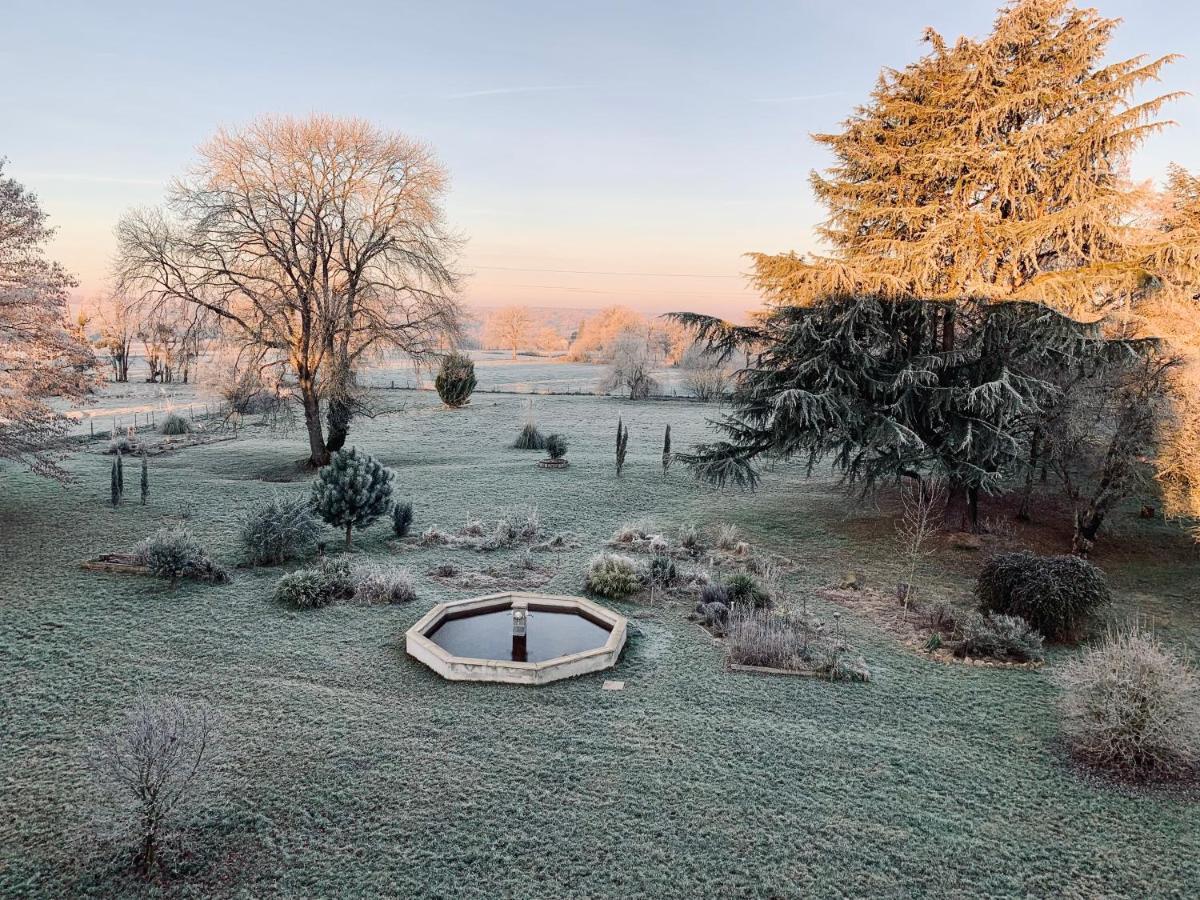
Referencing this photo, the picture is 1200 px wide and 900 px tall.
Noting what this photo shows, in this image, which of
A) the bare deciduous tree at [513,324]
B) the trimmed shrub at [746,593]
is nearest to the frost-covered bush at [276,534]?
the trimmed shrub at [746,593]

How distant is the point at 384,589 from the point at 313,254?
44.9 ft

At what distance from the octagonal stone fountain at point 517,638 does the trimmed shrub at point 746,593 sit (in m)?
1.99

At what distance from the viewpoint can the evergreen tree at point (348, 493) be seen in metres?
12.9

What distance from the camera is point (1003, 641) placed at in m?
9.10

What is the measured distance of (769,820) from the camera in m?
5.54

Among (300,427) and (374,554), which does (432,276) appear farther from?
(300,427)

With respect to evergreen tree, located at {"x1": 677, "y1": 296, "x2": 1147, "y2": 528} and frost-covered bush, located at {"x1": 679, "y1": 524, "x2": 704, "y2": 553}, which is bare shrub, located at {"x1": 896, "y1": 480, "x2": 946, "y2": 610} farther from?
frost-covered bush, located at {"x1": 679, "y1": 524, "x2": 704, "y2": 553}

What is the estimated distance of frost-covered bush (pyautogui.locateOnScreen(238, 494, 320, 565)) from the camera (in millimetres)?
11852

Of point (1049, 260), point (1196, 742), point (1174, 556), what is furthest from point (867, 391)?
point (1196, 742)

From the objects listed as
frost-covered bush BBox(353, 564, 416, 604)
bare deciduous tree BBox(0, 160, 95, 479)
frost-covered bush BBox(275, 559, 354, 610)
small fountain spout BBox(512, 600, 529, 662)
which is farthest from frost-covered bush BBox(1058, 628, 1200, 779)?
bare deciduous tree BBox(0, 160, 95, 479)

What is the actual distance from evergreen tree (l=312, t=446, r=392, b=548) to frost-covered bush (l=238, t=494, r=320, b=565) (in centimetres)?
56

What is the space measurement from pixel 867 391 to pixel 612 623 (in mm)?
7651

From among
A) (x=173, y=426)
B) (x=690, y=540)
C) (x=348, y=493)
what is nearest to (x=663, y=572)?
(x=690, y=540)

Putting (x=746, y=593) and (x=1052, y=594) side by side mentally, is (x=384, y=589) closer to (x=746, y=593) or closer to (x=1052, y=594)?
(x=746, y=593)
